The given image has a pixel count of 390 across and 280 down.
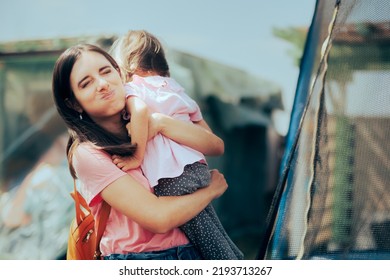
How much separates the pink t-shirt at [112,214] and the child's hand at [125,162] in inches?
0.7

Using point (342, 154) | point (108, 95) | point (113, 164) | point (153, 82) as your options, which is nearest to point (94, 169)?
point (113, 164)

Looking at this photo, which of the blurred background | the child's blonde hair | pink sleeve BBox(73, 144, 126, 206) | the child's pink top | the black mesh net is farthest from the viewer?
the blurred background

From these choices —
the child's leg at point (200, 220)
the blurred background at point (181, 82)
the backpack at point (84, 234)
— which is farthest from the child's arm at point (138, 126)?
the blurred background at point (181, 82)

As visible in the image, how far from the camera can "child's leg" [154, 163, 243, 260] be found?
2.12m

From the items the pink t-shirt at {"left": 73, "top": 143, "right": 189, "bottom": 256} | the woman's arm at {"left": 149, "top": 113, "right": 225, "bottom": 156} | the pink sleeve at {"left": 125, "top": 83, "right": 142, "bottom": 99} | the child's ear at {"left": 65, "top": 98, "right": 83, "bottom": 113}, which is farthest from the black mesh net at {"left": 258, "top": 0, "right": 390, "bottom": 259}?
the child's ear at {"left": 65, "top": 98, "right": 83, "bottom": 113}

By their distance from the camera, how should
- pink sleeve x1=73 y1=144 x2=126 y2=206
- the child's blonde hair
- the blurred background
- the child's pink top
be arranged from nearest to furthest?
pink sleeve x1=73 y1=144 x2=126 y2=206
the child's pink top
the child's blonde hair
the blurred background

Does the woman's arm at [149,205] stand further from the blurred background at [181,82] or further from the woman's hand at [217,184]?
the blurred background at [181,82]

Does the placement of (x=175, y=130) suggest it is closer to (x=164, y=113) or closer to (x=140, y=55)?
(x=164, y=113)

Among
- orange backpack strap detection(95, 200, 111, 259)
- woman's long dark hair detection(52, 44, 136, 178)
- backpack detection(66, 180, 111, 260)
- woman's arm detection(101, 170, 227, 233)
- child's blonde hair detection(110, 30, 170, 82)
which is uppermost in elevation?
child's blonde hair detection(110, 30, 170, 82)

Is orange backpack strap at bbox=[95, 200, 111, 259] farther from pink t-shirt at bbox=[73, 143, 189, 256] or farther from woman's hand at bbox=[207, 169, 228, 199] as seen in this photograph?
woman's hand at bbox=[207, 169, 228, 199]

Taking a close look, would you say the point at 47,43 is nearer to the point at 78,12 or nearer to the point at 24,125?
the point at 78,12

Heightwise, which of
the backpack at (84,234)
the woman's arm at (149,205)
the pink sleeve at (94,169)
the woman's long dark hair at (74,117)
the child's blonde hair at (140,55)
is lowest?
the backpack at (84,234)

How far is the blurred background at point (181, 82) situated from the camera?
259cm
